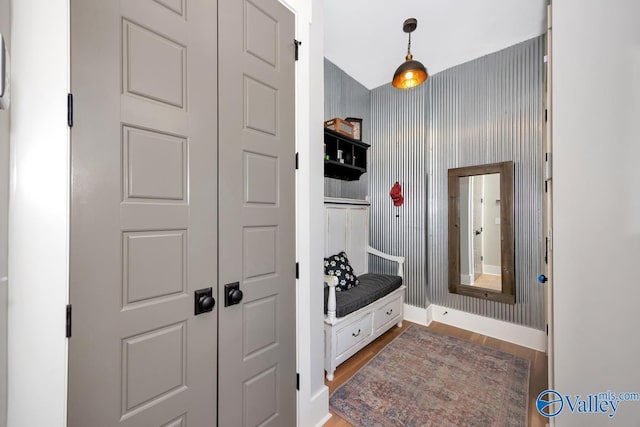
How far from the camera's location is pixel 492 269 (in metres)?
2.89

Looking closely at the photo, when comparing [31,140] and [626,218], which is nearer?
[31,140]

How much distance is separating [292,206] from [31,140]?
3.47 ft

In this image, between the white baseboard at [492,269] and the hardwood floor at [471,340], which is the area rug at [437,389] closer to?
the hardwood floor at [471,340]

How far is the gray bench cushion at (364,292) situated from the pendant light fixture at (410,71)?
7.01ft

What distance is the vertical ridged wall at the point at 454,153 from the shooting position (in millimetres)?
2619

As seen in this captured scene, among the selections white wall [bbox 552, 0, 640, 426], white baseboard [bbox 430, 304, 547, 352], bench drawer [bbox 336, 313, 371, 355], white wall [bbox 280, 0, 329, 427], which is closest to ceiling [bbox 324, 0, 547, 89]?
white wall [bbox 280, 0, 329, 427]

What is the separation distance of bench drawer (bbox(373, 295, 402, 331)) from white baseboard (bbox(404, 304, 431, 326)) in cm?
31

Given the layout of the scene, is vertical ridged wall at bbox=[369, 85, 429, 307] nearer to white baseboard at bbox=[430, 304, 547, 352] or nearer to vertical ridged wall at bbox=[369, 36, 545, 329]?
vertical ridged wall at bbox=[369, 36, 545, 329]

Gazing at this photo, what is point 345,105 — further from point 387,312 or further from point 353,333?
point 353,333

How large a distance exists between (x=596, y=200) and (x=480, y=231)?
1998 mm

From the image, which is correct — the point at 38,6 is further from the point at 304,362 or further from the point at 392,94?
the point at 392,94

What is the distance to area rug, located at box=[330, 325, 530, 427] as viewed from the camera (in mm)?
1694

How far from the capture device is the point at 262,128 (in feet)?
4.37

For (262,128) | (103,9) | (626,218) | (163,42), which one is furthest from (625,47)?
(103,9)
